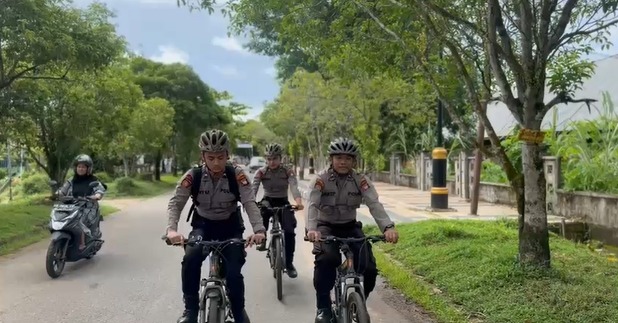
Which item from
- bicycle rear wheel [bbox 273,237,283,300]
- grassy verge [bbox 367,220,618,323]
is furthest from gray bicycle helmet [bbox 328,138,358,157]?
bicycle rear wheel [bbox 273,237,283,300]

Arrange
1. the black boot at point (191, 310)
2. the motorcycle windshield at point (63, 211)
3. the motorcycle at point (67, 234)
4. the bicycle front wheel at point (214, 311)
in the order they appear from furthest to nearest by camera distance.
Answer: the motorcycle windshield at point (63, 211) → the motorcycle at point (67, 234) → the black boot at point (191, 310) → the bicycle front wheel at point (214, 311)

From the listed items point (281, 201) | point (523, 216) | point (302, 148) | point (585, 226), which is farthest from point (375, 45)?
point (302, 148)

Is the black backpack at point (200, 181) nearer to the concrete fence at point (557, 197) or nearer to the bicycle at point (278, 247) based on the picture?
the bicycle at point (278, 247)

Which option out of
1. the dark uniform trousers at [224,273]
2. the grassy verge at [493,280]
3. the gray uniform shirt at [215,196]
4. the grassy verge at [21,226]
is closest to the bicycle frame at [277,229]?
the grassy verge at [493,280]

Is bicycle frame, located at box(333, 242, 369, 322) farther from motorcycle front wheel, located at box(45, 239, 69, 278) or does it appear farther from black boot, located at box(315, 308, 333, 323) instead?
motorcycle front wheel, located at box(45, 239, 69, 278)

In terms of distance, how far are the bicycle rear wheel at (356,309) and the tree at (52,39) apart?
331 inches

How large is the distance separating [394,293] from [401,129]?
25699 mm

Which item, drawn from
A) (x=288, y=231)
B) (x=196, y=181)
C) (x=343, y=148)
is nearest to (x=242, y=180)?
(x=196, y=181)

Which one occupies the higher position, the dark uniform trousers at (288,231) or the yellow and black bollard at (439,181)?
the yellow and black bollard at (439,181)

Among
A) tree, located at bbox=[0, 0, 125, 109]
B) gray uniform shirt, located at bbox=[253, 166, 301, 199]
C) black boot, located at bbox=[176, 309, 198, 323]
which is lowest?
black boot, located at bbox=[176, 309, 198, 323]

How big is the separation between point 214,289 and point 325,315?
107cm

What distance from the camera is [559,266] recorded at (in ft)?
25.2

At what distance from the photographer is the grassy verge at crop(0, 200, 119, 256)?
11.3 meters

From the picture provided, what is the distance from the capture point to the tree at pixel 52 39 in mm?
10766
